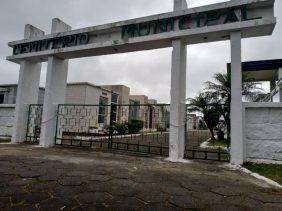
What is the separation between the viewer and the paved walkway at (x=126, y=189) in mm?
2678

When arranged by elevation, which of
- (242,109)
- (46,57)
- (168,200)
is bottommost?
(168,200)

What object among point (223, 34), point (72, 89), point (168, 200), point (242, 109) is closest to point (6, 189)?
point (168, 200)

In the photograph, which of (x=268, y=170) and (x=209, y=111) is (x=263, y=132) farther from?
(x=209, y=111)

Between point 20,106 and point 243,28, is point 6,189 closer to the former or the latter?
point 243,28

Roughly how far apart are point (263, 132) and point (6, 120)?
32.8 ft

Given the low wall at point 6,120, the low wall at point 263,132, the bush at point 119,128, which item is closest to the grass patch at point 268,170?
the low wall at point 263,132

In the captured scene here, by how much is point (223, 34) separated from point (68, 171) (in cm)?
526

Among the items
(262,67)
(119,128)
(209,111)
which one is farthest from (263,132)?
(119,128)

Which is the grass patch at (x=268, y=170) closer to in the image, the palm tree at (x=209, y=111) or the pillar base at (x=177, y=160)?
the pillar base at (x=177, y=160)

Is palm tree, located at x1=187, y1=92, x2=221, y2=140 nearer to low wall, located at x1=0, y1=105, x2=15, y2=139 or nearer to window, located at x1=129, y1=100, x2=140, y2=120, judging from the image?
window, located at x1=129, y1=100, x2=140, y2=120

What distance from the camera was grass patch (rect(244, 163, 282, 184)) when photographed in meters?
4.33

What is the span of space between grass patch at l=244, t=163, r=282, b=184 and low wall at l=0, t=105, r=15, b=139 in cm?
934

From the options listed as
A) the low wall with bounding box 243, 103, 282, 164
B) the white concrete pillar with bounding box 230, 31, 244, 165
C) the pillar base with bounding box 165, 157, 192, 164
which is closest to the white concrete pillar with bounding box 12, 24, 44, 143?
the pillar base with bounding box 165, 157, 192, 164

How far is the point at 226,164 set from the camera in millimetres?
5680
